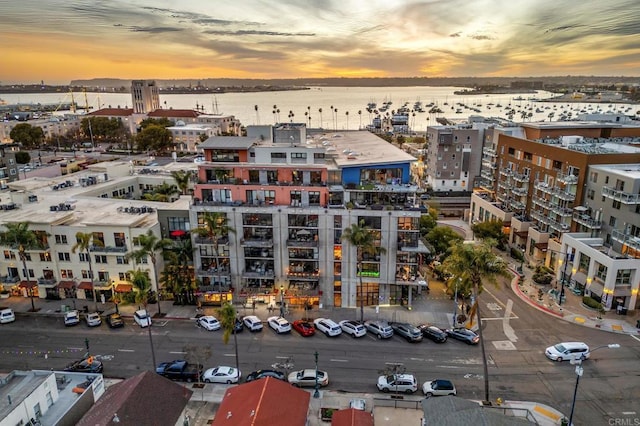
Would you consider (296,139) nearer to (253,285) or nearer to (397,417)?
(253,285)

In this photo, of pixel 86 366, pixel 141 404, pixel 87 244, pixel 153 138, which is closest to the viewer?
pixel 141 404

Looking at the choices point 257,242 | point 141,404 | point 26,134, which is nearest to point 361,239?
point 257,242

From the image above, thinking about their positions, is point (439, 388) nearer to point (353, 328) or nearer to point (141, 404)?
point (353, 328)

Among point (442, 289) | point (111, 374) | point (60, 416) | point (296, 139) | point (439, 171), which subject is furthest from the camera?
point (439, 171)

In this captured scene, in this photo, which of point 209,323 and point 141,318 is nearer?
point 209,323

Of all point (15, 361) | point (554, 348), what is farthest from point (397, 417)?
point (15, 361)

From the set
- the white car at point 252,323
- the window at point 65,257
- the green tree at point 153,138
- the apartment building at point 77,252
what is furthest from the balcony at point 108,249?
the green tree at point 153,138
